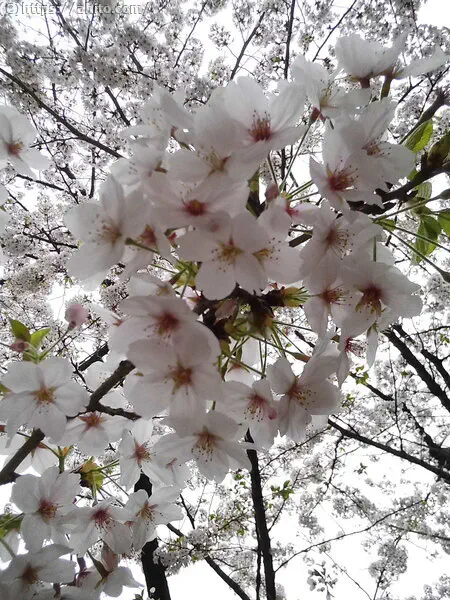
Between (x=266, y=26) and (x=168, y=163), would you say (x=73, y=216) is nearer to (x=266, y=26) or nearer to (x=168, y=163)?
(x=168, y=163)

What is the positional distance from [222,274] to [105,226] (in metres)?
0.22

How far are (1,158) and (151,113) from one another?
1.92 ft

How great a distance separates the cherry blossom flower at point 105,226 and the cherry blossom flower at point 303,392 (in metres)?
0.39

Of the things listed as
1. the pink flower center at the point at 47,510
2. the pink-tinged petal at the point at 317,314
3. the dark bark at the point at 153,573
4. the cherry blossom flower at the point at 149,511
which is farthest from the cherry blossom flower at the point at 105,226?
the dark bark at the point at 153,573

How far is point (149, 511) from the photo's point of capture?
128 centimetres

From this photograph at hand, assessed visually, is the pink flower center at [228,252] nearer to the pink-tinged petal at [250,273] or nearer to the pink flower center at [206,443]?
the pink-tinged petal at [250,273]

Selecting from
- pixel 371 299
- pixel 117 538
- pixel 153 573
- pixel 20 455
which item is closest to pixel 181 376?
pixel 371 299

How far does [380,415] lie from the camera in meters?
5.73

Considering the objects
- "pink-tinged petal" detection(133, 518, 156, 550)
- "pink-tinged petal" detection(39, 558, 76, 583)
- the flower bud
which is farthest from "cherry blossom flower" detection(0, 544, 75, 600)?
the flower bud

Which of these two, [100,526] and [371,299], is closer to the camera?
[371,299]

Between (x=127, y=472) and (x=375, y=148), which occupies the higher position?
(x=375, y=148)

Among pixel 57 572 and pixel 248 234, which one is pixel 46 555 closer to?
pixel 57 572

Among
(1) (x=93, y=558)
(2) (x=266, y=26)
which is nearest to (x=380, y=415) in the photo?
(2) (x=266, y=26)

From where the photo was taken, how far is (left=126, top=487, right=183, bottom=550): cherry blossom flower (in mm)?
1237
